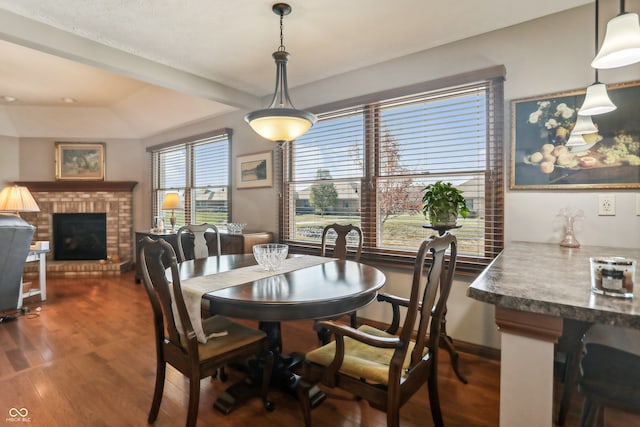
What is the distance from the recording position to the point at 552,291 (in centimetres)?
107

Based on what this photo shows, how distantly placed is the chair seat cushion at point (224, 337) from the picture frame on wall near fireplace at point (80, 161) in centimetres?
544

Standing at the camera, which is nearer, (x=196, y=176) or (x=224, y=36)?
(x=224, y=36)

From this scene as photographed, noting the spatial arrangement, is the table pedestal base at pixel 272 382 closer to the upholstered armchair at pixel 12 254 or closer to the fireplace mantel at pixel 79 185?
the upholstered armchair at pixel 12 254

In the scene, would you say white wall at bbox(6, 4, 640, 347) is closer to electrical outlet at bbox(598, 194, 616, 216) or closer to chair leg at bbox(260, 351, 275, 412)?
electrical outlet at bbox(598, 194, 616, 216)

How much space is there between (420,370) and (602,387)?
2.16 feet

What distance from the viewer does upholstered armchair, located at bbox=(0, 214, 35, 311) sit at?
3145 mm

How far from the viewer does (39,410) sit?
1.93 m

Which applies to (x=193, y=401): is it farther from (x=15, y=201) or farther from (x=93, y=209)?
(x=93, y=209)

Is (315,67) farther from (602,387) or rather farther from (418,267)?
(602,387)

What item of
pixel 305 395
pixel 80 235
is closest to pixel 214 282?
pixel 305 395

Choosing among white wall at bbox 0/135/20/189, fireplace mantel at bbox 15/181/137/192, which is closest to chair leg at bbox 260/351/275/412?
fireplace mantel at bbox 15/181/137/192

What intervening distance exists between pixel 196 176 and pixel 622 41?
4996 millimetres

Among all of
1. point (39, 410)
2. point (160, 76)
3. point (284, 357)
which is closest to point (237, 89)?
point (160, 76)

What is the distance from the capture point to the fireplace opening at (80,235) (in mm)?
6023
